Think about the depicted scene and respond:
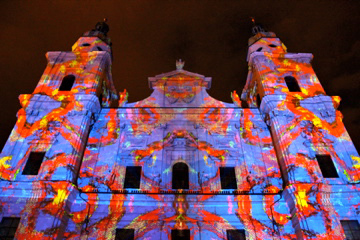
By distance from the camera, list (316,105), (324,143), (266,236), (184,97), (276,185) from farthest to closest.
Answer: (184,97)
(316,105)
(324,143)
(276,185)
(266,236)

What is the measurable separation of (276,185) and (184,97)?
7747mm

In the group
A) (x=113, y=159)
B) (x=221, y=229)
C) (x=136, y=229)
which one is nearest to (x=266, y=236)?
(x=221, y=229)

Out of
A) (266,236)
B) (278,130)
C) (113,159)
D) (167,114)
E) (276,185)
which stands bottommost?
(266,236)

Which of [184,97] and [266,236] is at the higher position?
[184,97]

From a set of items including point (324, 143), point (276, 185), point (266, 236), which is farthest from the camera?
point (324, 143)

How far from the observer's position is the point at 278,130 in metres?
15.5

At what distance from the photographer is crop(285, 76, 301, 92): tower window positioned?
60.5ft

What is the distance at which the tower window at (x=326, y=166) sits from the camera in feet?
45.8

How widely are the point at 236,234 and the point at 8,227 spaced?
9.48 metres

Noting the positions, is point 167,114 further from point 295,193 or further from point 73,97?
point 295,193

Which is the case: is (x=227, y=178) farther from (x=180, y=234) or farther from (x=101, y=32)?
(x=101, y=32)

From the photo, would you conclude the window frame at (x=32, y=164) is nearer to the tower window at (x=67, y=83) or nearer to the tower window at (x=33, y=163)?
the tower window at (x=33, y=163)

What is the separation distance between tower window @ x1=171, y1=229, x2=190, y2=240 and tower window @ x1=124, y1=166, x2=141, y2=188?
289 cm

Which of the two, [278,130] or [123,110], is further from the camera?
[123,110]
